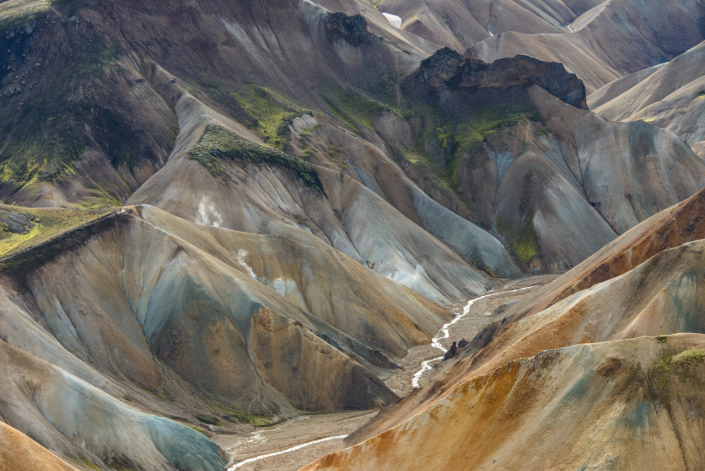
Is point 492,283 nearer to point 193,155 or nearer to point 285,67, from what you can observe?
point 193,155

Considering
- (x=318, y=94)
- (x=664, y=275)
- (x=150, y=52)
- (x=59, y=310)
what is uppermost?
(x=150, y=52)

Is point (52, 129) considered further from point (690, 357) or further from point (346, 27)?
point (690, 357)

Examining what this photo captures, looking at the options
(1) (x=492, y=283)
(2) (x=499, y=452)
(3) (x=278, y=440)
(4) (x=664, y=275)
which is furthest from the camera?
(1) (x=492, y=283)

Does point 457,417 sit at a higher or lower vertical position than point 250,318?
lower

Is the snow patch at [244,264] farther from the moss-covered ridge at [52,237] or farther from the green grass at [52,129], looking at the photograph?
the green grass at [52,129]

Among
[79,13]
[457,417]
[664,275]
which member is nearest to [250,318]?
[457,417]

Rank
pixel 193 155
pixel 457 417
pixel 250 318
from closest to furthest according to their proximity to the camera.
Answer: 1. pixel 457 417
2. pixel 250 318
3. pixel 193 155
